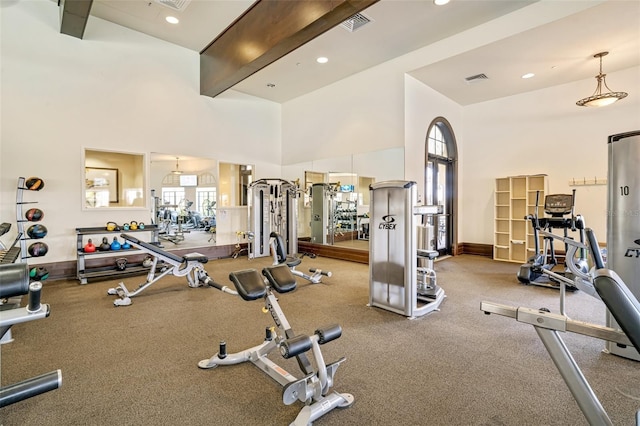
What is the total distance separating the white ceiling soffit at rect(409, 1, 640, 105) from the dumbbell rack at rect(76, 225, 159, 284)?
617cm

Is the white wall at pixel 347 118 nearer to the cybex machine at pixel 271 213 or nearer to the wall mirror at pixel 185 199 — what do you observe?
the cybex machine at pixel 271 213

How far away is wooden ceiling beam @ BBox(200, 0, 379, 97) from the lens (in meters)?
3.60

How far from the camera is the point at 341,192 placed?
23.7ft

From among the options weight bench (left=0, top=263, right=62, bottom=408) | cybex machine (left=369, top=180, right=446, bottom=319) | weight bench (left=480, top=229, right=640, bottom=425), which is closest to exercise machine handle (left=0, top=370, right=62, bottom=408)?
weight bench (left=0, top=263, right=62, bottom=408)

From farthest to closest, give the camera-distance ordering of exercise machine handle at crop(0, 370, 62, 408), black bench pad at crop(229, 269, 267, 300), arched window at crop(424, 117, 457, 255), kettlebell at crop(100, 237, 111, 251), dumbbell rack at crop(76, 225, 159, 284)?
arched window at crop(424, 117, 457, 255) → kettlebell at crop(100, 237, 111, 251) → dumbbell rack at crop(76, 225, 159, 284) → black bench pad at crop(229, 269, 267, 300) → exercise machine handle at crop(0, 370, 62, 408)

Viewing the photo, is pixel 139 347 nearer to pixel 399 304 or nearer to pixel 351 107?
pixel 399 304

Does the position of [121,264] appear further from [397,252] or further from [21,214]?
[397,252]

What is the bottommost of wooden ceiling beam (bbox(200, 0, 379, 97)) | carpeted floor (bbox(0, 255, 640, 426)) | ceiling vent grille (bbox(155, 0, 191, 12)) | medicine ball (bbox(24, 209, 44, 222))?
carpeted floor (bbox(0, 255, 640, 426))

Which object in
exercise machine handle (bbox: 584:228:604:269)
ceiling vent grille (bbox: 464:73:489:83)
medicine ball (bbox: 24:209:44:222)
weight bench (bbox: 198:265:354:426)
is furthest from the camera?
ceiling vent grille (bbox: 464:73:489:83)

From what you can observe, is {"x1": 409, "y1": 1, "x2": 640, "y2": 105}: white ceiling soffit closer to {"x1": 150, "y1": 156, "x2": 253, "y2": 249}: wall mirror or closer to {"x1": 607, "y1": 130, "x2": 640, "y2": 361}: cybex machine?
{"x1": 607, "y1": 130, "x2": 640, "y2": 361}: cybex machine

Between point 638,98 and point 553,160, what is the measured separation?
158 cm

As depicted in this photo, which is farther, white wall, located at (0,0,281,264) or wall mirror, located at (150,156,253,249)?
wall mirror, located at (150,156,253,249)

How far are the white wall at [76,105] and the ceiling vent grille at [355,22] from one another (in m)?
3.47

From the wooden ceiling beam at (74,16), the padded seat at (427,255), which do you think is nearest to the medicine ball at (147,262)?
the wooden ceiling beam at (74,16)
